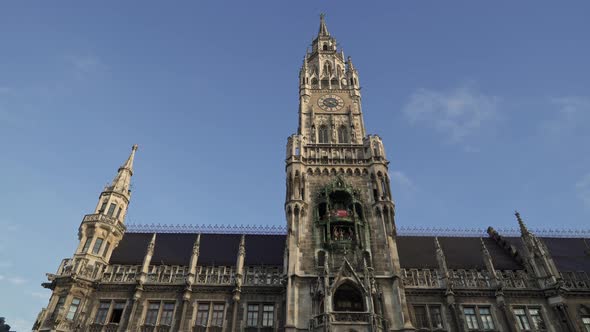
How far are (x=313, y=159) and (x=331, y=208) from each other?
21.5 feet

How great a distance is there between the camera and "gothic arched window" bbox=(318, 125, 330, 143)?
46.0 m

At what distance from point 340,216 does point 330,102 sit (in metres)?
18.1

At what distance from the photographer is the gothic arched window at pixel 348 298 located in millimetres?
32903

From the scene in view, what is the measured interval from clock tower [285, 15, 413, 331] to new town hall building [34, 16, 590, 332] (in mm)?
117

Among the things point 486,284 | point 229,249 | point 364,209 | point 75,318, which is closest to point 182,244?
point 229,249

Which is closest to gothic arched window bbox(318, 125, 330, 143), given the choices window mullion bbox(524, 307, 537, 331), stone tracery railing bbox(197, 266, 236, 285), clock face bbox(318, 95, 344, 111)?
clock face bbox(318, 95, 344, 111)

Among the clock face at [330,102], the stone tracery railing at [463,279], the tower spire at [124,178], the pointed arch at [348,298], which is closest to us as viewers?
the pointed arch at [348,298]

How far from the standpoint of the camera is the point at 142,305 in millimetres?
35000

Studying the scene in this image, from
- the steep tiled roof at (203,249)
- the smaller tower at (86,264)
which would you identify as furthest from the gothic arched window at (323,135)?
the smaller tower at (86,264)

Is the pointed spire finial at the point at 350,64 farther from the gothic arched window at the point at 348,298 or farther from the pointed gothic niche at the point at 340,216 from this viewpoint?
the gothic arched window at the point at 348,298

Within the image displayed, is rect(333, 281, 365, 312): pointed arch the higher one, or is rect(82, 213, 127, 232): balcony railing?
rect(82, 213, 127, 232): balcony railing

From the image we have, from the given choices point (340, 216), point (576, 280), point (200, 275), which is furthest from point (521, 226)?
point (200, 275)

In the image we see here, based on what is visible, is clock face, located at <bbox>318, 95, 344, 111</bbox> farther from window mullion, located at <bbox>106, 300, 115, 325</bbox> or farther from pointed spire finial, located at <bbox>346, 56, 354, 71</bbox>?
window mullion, located at <bbox>106, 300, 115, 325</bbox>

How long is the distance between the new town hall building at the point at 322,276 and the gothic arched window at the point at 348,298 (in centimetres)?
9
